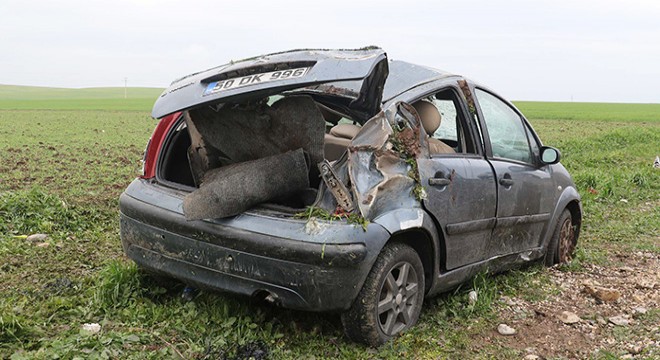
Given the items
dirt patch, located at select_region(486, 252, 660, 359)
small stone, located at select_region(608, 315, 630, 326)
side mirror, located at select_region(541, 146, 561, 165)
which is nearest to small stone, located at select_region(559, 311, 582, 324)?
dirt patch, located at select_region(486, 252, 660, 359)

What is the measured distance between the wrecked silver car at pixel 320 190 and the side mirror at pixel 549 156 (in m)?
0.83

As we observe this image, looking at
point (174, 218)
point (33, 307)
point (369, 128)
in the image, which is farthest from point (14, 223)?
point (369, 128)

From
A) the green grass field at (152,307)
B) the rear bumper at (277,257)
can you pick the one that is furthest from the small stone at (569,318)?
the rear bumper at (277,257)

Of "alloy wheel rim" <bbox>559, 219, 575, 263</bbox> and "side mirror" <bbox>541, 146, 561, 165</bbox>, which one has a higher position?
"side mirror" <bbox>541, 146, 561, 165</bbox>

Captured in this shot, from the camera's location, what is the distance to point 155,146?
4863 millimetres

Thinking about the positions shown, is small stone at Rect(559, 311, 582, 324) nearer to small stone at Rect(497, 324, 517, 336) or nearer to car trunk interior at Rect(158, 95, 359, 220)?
small stone at Rect(497, 324, 517, 336)

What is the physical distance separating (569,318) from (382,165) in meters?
1.93

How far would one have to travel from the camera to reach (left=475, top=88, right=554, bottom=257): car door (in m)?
5.17

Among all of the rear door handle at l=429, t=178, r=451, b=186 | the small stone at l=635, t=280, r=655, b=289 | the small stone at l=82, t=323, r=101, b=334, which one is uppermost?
the rear door handle at l=429, t=178, r=451, b=186

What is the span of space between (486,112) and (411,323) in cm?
183

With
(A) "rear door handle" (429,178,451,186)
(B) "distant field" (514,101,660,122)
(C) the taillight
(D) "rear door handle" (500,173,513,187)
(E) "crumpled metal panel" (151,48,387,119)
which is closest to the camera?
(E) "crumpled metal panel" (151,48,387,119)

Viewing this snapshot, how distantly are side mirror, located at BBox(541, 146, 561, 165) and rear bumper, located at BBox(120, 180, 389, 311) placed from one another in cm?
236

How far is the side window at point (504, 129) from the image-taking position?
532 centimetres

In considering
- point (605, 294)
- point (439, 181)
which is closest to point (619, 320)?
point (605, 294)
